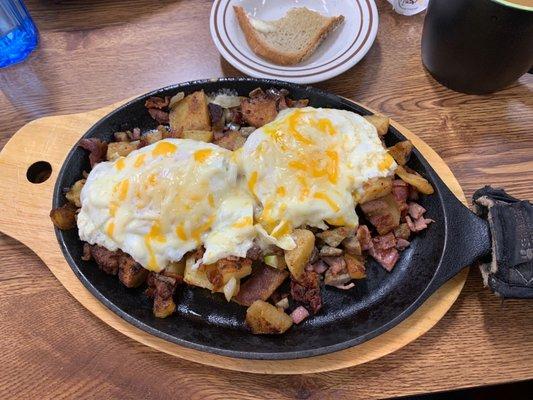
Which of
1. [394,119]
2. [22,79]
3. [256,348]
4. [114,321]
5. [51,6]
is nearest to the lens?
[256,348]

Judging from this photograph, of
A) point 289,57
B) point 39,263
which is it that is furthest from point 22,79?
point 289,57

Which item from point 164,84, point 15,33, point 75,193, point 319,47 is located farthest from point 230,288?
point 15,33

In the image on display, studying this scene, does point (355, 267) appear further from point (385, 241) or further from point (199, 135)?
point (199, 135)

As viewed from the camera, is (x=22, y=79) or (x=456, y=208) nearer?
(x=456, y=208)

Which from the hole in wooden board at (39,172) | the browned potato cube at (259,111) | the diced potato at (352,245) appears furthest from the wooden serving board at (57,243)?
the browned potato cube at (259,111)

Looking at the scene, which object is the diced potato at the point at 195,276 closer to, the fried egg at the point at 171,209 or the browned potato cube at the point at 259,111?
the fried egg at the point at 171,209

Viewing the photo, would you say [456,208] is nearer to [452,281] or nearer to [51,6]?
[452,281]

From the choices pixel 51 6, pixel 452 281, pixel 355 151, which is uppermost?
pixel 51 6
